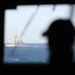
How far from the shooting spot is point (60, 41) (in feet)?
9.23

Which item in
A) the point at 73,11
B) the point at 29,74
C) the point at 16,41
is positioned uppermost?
the point at 73,11

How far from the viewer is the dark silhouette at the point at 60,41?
2650 millimetres

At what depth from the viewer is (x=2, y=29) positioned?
332cm

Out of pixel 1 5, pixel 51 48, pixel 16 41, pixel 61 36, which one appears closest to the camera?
pixel 51 48

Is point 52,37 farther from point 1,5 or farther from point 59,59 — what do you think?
point 1,5

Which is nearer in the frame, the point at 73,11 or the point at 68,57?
the point at 68,57

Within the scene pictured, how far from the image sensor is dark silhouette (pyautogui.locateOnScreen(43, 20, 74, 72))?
2650 mm

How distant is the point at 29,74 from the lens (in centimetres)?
336

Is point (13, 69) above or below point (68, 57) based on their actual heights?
below

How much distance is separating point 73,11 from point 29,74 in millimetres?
859

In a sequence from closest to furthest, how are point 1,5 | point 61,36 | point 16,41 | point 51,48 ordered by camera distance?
point 51,48, point 61,36, point 1,5, point 16,41
